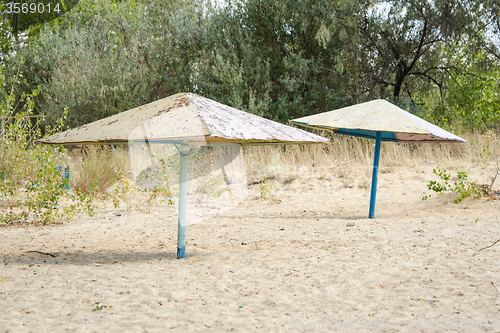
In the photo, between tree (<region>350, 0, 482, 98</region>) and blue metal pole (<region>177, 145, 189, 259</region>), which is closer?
blue metal pole (<region>177, 145, 189, 259</region>)

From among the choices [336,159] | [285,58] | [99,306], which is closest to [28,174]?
[99,306]

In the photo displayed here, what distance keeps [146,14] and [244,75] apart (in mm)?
4824

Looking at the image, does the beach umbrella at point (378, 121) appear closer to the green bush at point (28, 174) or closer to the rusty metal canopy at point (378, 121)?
the rusty metal canopy at point (378, 121)

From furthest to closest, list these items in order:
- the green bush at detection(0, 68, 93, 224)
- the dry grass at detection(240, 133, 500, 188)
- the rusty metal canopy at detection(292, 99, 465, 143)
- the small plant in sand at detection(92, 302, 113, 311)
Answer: the dry grass at detection(240, 133, 500, 188) → the green bush at detection(0, 68, 93, 224) → the rusty metal canopy at detection(292, 99, 465, 143) → the small plant in sand at detection(92, 302, 113, 311)

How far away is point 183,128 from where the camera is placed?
2.78 meters

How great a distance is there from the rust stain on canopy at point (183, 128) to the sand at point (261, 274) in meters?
1.20

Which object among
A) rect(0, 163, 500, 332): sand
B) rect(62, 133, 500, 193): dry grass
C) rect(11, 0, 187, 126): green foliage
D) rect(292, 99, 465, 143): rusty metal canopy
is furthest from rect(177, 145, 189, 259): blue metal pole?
rect(11, 0, 187, 126): green foliage

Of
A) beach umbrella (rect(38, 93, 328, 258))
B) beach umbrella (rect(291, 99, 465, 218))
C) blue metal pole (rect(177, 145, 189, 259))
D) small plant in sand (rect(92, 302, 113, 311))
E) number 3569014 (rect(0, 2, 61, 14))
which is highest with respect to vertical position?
number 3569014 (rect(0, 2, 61, 14))

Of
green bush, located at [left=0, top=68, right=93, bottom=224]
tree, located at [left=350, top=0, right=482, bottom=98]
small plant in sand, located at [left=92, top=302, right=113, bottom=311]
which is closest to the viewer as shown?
small plant in sand, located at [left=92, top=302, right=113, bottom=311]

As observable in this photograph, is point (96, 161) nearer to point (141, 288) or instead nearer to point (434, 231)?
point (141, 288)

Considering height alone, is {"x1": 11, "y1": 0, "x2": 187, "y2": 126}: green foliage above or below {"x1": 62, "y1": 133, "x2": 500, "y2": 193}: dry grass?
above

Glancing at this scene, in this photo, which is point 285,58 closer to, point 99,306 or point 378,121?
point 378,121

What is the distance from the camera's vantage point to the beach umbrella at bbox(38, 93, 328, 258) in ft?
9.05

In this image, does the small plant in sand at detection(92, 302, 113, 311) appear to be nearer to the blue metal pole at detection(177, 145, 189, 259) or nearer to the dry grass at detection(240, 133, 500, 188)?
the blue metal pole at detection(177, 145, 189, 259)
